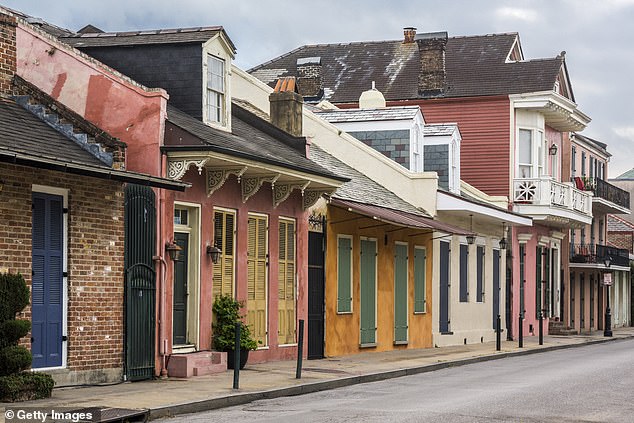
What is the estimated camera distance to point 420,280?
100ft

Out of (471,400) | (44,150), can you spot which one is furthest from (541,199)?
(44,150)

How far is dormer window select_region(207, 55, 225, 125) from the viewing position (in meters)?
21.2

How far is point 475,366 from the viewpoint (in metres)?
24.5

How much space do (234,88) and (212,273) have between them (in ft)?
33.2

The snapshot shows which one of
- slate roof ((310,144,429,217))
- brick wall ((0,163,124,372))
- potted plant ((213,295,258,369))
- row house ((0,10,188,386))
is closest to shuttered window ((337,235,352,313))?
slate roof ((310,144,429,217))

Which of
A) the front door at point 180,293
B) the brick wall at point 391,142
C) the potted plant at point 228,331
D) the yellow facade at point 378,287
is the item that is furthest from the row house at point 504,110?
the front door at point 180,293

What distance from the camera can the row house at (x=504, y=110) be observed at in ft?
127

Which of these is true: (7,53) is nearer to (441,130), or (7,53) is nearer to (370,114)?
(370,114)

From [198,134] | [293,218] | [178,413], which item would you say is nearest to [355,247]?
[293,218]

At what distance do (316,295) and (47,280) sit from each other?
903cm

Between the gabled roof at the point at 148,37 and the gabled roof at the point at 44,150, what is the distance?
129 inches

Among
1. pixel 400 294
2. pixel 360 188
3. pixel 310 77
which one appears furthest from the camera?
pixel 310 77

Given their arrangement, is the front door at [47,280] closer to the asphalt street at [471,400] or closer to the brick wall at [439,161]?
the asphalt street at [471,400]

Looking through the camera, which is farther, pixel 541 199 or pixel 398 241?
pixel 541 199
